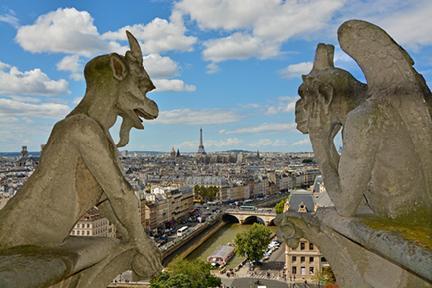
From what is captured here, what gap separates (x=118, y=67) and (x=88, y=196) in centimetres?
72

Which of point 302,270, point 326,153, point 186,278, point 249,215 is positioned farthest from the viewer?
point 249,215

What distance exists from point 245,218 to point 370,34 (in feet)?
173

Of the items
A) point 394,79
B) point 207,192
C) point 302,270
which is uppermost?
point 394,79

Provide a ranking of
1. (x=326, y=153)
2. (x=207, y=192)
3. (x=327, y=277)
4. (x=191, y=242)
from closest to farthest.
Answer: (x=326, y=153), (x=327, y=277), (x=191, y=242), (x=207, y=192)

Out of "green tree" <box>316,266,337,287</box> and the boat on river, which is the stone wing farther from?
the boat on river

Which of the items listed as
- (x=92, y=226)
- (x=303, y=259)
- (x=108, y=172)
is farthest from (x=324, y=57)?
(x=92, y=226)

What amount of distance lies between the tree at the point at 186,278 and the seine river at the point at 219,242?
29.5 ft

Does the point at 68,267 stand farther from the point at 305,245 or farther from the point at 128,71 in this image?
the point at 305,245

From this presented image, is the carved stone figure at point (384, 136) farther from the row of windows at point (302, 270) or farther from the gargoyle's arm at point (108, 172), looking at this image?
the row of windows at point (302, 270)

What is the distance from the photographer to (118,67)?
114 inches

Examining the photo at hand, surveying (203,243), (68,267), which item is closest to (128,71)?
(68,267)

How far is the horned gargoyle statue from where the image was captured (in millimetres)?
2602

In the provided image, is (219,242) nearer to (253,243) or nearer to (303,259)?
→ (253,243)

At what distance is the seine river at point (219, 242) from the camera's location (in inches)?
1421
